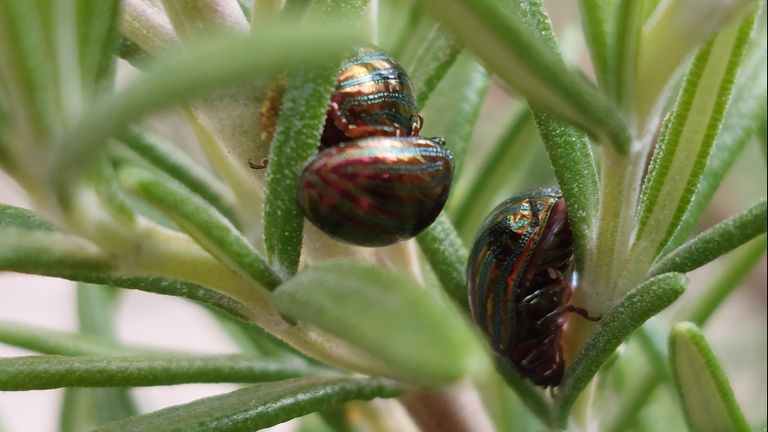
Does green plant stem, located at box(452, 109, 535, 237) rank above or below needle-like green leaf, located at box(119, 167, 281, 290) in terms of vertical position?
below

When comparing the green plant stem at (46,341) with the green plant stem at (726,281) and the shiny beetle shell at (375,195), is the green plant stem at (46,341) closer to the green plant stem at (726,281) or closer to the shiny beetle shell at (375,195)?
the shiny beetle shell at (375,195)

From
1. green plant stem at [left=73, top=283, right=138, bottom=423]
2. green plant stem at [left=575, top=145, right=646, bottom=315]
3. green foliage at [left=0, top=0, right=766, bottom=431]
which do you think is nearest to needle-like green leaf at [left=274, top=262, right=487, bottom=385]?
green foliage at [left=0, top=0, right=766, bottom=431]

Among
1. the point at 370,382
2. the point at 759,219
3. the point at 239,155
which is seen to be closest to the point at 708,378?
the point at 759,219

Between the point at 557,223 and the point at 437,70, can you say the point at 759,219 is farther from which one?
the point at 437,70

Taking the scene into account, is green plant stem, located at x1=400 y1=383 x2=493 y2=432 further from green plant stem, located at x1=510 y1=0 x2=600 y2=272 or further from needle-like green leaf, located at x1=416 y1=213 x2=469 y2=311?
green plant stem, located at x1=510 y1=0 x2=600 y2=272

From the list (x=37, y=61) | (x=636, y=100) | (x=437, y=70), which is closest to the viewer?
(x=37, y=61)

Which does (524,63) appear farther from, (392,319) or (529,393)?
(529,393)

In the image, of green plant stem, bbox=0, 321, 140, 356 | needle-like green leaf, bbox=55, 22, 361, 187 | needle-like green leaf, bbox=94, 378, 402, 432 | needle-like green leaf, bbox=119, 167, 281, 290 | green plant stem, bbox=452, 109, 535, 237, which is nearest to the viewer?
needle-like green leaf, bbox=55, 22, 361, 187
